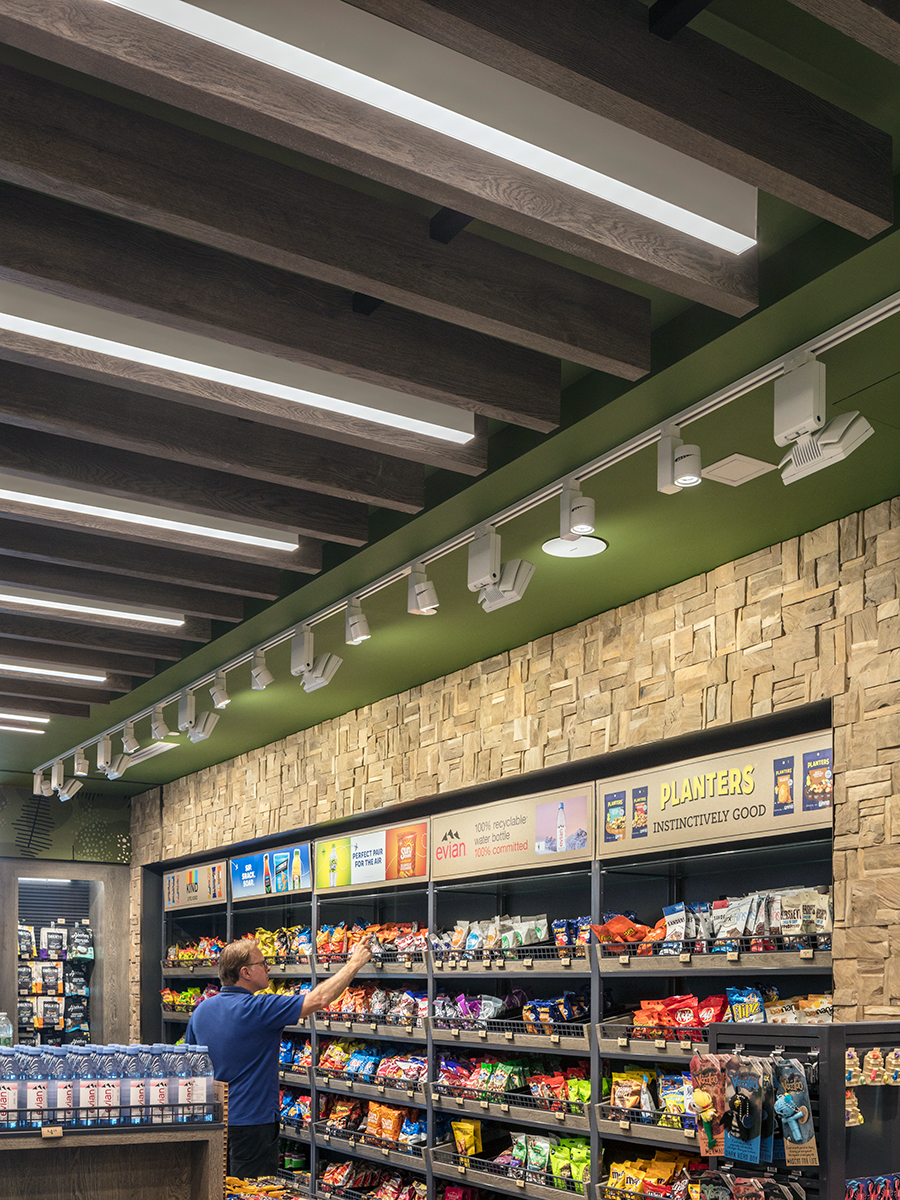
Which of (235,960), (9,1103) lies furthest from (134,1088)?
(235,960)

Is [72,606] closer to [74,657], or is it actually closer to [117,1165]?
[74,657]

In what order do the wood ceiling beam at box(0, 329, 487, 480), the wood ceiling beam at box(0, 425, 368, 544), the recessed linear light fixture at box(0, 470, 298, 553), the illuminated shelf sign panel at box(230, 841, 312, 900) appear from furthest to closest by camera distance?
1. the illuminated shelf sign panel at box(230, 841, 312, 900)
2. the recessed linear light fixture at box(0, 470, 298, 553)
3. the wood ceiling beam at box(0, 425, 368, 544)
4. the wood ceiling beam at box(0, 329, 487, 480)

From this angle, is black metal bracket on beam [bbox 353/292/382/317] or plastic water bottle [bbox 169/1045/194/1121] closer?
black metal bracket on beam [bbox 353/292/382/317]

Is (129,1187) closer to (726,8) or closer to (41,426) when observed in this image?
(41,426)

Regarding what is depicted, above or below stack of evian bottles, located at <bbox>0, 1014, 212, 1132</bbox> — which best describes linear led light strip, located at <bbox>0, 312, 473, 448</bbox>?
above

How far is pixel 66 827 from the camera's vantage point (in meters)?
11.3

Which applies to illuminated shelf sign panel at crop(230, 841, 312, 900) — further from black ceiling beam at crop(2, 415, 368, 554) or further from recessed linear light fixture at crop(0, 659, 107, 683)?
black ceiling beam at crop(2, 415, 368, 554)

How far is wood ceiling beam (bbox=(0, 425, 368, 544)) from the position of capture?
4.10 m

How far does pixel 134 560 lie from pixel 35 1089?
2.29 m

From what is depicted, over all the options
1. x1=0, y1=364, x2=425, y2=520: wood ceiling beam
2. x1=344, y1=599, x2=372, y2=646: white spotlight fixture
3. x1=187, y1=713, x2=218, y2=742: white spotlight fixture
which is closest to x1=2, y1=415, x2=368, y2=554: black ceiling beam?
x1=0, y1=364, x2=425, y2=520: wood ceiling beam

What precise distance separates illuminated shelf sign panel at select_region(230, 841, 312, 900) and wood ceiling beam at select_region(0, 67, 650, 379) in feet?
19.4

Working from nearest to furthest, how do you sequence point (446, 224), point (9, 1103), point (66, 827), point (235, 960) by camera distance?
point (446, 224) → point (9, 1103) → point (235, 960) → point (66, 827)

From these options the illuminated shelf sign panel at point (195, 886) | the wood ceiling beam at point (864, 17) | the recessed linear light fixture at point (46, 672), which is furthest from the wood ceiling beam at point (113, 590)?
the illuminated shelf sign panel at point (195, 886)

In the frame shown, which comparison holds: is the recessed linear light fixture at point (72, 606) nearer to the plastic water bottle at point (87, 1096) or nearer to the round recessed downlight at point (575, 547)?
the round recessed downlight at point (575, 547)
